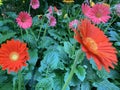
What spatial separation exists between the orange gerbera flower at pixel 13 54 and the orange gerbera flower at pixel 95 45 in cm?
48

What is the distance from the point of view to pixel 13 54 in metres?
1.93

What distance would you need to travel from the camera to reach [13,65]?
6.24 feet

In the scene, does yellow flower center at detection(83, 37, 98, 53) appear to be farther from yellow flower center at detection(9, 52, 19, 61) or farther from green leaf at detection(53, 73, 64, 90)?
green leaf at detection(53, 73, 64, 90)

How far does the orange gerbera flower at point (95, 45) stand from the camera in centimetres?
146

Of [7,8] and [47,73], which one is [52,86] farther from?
[7,8]

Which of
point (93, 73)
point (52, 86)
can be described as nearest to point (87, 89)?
point (93, 73)

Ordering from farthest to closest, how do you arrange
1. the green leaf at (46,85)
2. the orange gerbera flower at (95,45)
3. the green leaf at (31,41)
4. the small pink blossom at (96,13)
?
the green leaf at (31,41) → the small pink blossom at (96,13) → the green leaf at (46,85) → the orange gerbera flower at (95,45)

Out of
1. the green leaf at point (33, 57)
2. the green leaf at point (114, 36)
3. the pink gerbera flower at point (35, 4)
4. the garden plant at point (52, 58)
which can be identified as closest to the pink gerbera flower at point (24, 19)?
the garden plant at point (52, 58)

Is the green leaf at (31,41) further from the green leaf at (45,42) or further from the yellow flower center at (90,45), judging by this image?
the yellow flower center at (90,45)

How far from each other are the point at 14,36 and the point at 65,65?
25.8 inches

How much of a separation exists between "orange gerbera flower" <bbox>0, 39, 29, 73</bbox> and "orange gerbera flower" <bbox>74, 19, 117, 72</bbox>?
0.48m

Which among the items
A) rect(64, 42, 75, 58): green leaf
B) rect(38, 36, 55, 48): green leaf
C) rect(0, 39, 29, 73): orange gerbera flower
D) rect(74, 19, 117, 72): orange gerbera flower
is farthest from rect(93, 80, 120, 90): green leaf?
rect(74, 19, 117, 72): orange gerbera flower

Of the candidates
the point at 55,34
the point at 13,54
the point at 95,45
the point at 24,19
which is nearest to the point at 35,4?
the point at 55,34

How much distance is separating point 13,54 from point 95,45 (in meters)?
0.58
